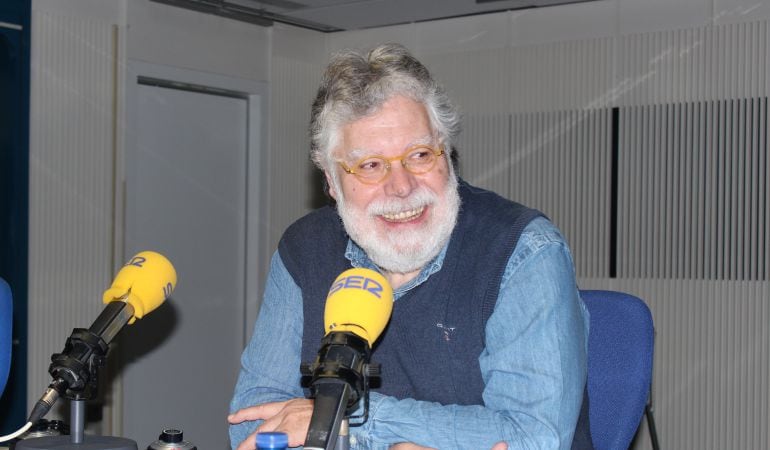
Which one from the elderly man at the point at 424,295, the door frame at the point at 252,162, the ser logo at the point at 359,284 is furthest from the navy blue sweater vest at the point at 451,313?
the door frame at the point at 252,162

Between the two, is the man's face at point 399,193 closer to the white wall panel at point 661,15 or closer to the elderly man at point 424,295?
the elderly man at point 424,295

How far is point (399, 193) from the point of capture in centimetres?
202

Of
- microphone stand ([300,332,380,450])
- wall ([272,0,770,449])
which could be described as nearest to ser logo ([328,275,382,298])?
microphone stand ([300,332,380,450])

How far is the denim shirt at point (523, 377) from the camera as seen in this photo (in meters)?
1.78

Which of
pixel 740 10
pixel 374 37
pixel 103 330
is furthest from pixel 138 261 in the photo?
pixel 374 37

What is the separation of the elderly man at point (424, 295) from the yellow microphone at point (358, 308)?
422mm

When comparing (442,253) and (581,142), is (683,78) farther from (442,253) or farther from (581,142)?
(442,253)

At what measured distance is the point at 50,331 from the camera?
15.9ft

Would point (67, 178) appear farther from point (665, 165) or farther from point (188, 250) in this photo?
point (665, 165)

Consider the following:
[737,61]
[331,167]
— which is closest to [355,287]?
[331,167]

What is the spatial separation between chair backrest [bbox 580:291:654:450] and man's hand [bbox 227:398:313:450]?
0.72m

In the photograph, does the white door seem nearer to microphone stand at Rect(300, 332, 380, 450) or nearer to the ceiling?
the ceiling

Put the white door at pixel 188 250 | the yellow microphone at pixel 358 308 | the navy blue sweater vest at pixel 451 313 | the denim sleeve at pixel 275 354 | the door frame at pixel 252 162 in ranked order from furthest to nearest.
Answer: the door frame at pixel 252 162
the white door at pixel 188 250
the denim sleeve at pixel 275 354
the navy blue sweater vest at pixel 451 313
the yellow microphone at pixel 358 308

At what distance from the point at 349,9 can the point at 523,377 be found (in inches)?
169
